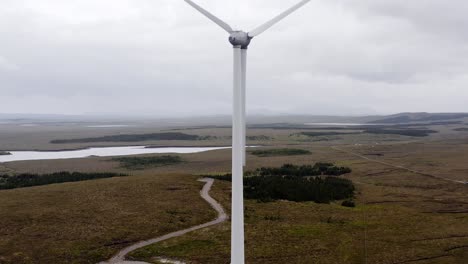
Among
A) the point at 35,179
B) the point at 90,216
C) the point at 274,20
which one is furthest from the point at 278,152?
the point at 274,20

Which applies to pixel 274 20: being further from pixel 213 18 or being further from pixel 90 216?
pixel 90 216

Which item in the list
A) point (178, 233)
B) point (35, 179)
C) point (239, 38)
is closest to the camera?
point (239, 38)

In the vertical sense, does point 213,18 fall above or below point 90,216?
above

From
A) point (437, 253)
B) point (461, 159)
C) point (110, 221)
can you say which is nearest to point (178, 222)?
point (110, 221)

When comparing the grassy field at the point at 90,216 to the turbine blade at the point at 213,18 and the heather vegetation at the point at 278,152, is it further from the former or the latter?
the heather vegetation at the point at 278,152

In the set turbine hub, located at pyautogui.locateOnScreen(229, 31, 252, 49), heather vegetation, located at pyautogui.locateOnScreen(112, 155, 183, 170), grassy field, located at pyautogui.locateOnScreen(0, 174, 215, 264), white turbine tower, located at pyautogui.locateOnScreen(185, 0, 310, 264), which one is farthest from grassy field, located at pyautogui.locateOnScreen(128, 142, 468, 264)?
heather vegetation, located at pyautogui.locateOnScreen(112, 155, 183, 170)

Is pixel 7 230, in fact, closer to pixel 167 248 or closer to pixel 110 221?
pixel 110 221

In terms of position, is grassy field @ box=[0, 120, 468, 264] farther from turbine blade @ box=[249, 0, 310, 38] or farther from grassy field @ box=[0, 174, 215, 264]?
turbine blade @ box=[249, 0, 310, 38]

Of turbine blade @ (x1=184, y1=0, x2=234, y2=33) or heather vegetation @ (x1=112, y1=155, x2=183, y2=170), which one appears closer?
turbine blade @ (x1=184, y1=0, x2=234, y2=33)
